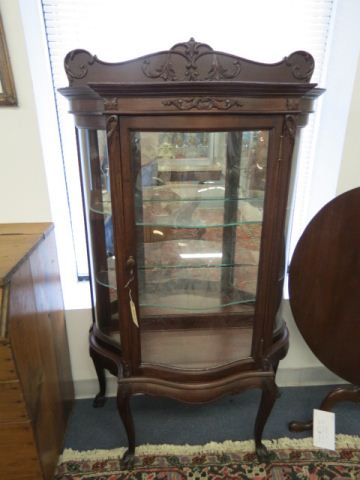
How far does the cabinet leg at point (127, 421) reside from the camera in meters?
1.19

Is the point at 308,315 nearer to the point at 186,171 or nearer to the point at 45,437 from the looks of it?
the point at 186,171

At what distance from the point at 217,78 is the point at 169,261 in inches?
26.9

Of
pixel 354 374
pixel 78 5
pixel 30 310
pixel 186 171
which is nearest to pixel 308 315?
pixel 354 374

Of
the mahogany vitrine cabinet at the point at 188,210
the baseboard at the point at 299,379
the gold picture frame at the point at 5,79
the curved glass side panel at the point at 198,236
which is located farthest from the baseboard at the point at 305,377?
the gold picture frame at the point at 5,79

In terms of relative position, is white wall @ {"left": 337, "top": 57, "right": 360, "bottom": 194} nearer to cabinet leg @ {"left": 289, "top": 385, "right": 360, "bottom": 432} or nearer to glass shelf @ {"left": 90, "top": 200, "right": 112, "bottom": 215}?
cabinet leg @ {"left": 289, "top": 385, "right": 360, "bottom": 432}

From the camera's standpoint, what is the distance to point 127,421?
1269 millimetres

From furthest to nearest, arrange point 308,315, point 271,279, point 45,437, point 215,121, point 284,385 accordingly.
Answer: point 284,385, point 308,315, point 45,437, point 271,279, point 215,121

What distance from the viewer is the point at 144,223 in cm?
110

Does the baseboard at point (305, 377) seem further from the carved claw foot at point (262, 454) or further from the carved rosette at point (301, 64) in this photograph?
the carved rosette at point (301, 64)

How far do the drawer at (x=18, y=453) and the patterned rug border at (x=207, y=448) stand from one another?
0.27m

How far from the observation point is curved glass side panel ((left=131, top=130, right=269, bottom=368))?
1051 millimetres

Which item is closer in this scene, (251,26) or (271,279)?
(271,279)

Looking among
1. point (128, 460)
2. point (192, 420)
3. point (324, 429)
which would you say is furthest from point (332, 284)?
point (128, 460)

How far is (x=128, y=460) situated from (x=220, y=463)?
0.40 metres
